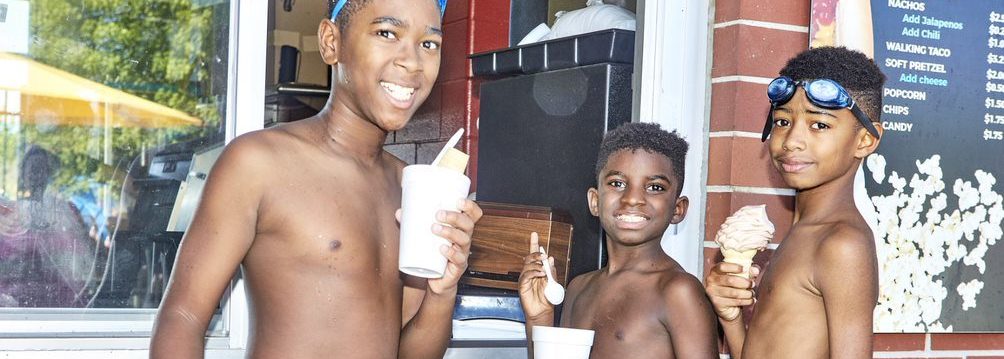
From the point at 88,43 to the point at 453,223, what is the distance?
2.02 m

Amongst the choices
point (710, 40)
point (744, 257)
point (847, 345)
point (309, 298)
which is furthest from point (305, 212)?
point (710, 40)

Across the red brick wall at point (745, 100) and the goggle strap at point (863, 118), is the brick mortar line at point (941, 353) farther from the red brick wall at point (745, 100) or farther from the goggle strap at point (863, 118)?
the goggle strap at point (863, 118)

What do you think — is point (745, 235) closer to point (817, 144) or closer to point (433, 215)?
point (817, 144)

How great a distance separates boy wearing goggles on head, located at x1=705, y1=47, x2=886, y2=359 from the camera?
252 cm

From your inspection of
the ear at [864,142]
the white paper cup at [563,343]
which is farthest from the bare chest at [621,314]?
the ear at [864,142]

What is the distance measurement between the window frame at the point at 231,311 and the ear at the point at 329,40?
790mm

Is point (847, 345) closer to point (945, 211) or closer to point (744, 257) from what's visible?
point (744, 257)

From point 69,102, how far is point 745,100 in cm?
207

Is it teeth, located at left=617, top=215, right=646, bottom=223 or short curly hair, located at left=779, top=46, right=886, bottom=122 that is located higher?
short curly hair, located at left=779, top=46, right=886, bottom=122

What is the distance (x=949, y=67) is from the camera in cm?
362

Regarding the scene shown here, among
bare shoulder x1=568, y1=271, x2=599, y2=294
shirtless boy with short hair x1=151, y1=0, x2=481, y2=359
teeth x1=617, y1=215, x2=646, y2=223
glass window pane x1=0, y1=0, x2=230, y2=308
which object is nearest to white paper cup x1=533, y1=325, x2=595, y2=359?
shirtless boy with short hair x1=151, y1=0, x2=481, y2=359

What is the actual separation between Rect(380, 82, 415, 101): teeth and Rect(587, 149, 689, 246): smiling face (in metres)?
0.95

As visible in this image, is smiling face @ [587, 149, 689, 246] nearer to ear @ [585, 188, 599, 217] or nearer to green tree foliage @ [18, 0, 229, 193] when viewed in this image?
ear @ [585, 188, 599, 217]

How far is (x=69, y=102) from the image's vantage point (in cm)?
349
